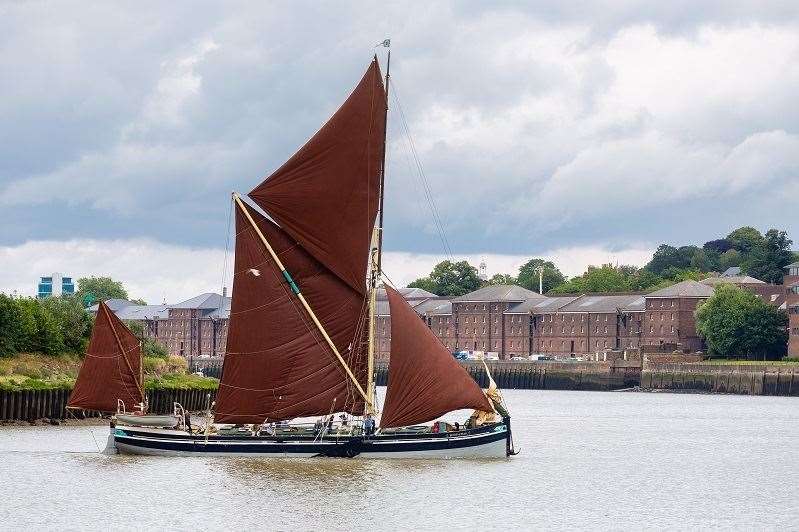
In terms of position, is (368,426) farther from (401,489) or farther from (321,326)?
(401,489)

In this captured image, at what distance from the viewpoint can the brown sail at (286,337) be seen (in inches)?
2248

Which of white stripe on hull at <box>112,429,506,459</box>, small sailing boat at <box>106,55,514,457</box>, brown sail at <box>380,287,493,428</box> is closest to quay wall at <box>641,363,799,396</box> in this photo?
white stripe on hull at <box>112,429,506,459</box>

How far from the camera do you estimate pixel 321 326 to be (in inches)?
2243

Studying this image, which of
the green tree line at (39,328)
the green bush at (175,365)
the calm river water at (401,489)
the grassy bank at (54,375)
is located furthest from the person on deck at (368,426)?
the green bush at (175,365)

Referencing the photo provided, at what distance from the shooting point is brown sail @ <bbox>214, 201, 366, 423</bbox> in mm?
57094

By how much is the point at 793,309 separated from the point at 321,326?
132 metres

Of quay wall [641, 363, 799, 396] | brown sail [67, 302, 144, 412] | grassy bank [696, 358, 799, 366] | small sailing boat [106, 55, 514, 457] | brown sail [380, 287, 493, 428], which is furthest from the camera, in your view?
grassy bank [696, 358, 799, 366]

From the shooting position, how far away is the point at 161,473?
182 feet

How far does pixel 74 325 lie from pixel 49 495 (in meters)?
49.8

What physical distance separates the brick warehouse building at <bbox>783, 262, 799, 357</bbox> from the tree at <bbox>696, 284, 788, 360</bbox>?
3382 millimetres

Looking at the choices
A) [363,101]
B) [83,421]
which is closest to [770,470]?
[363,101]

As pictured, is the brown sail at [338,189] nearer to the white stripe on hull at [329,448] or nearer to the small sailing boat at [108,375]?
the white stripe on hull at [329,448]

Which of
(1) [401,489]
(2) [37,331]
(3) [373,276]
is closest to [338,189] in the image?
(3) [373,276]

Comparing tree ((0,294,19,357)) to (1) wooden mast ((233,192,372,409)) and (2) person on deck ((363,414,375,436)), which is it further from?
(2) person on deck ((363,414,375,436))
